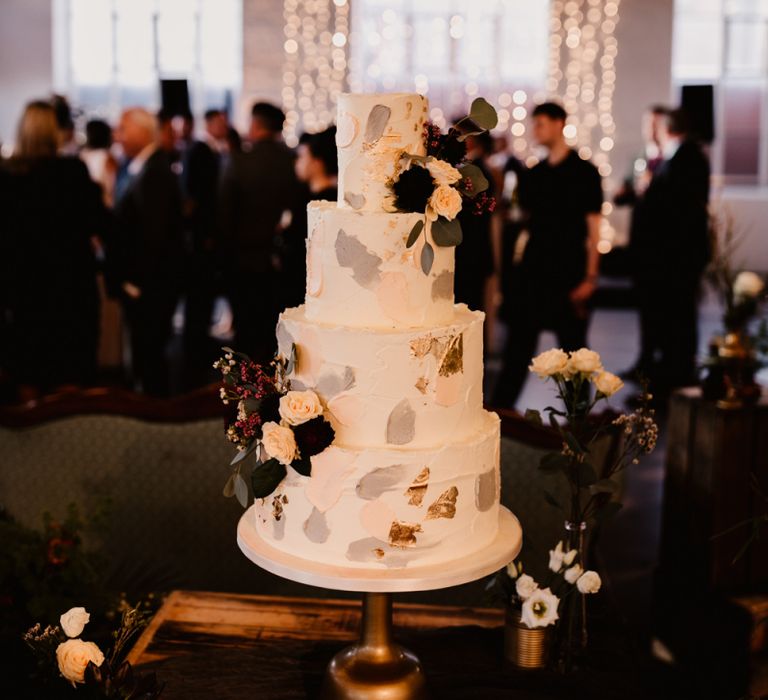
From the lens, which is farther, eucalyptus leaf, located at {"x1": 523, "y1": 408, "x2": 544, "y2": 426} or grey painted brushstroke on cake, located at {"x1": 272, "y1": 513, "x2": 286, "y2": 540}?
eucalyptus leaf, located at {"x1": 523, "y1": 408, "x2": 544, "y2": 426}

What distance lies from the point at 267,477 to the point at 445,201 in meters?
0.55

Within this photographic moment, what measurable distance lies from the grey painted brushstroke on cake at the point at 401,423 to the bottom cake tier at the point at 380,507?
24mm

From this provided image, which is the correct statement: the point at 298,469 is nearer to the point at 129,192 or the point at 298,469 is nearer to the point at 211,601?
the point at 211,601

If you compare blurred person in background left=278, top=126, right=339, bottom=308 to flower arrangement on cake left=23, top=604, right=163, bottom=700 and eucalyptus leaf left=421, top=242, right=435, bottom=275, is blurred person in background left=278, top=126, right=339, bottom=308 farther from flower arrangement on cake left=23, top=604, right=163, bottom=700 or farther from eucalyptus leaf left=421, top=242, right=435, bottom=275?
flower arrangement on cake left=23, top=604, right=163, bottom=700

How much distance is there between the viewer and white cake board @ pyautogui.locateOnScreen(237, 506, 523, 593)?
1.83m

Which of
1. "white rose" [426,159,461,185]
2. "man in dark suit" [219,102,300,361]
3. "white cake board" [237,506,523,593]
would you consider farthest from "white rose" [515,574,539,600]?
"man in dark suit" [219,102,300,361]

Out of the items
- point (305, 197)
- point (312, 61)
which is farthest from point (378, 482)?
point (312, 61)

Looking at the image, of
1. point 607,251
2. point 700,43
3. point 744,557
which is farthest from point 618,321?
point 744,557

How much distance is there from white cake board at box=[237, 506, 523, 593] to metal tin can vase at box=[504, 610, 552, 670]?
8.0 inches

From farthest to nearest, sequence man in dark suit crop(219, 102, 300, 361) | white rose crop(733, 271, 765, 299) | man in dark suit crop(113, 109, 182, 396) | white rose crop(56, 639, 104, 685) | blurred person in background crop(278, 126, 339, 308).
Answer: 1. man in dark suit crop(219, 102, 300, 361)
2. man in dark suit crop(113, 109, 182, 396)
3. blurred person in background crop(278, 126, 339, 308)
4. white rose crop(733, 271, 765, 299)
5. white rose crop(56, 639, 104, 685)

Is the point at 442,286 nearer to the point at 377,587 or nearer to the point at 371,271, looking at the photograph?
the point at 371,271

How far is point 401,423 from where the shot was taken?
192 cm

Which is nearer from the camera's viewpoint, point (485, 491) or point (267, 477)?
point (267, 477)

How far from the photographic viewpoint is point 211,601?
8.29 ft
